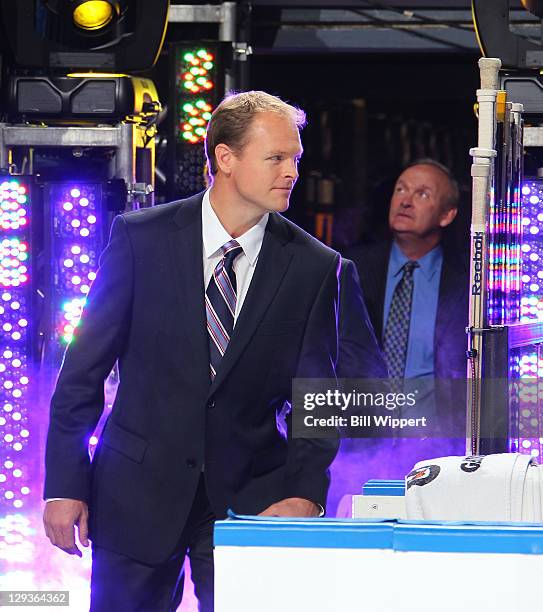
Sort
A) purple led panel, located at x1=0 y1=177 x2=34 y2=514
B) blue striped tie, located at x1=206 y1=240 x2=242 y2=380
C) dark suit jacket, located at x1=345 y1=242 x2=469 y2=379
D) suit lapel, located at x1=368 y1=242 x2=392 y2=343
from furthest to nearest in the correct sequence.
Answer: suit lapel, located at x1=368 y1=242 x2=392 y2=343 < dark suit jacket, located at x1=345 y1=242 x2=469 y2=379 < purple led panel, located at x1=0 y1=177 x2=34 y2=514 < blue striped tie, located at x1=206 y1=240 x2=242 y2=380

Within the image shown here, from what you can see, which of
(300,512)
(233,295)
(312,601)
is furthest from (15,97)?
(312,601)

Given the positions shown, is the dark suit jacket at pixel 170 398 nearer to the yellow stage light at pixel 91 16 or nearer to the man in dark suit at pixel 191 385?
the man in dark suit at pixel 191 385

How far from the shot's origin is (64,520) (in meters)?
3.29

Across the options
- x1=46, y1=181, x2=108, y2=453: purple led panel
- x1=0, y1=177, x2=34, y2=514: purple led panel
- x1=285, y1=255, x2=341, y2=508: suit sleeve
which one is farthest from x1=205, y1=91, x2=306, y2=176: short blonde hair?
x1=0, y1=177, x2=34, y2=514: purple led panel

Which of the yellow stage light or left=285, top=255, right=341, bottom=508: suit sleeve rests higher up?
the yellow stage light

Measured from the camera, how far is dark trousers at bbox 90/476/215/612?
11.1ft

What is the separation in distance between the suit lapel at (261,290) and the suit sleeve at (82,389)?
0.87 ft

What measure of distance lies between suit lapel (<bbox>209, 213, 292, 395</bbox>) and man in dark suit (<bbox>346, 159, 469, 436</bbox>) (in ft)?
7.59

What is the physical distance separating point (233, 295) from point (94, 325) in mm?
355

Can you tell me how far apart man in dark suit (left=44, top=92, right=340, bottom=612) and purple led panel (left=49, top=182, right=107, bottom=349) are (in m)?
1.66

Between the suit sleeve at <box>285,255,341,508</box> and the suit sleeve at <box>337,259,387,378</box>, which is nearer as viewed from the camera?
the suit sleeve at <box>285,255,341,508</box>

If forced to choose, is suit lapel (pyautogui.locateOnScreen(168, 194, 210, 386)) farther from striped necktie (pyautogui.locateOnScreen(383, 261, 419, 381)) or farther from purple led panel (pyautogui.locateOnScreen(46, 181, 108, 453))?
striped necktie (pyautogui.locateOnScreen(383, 261, 419, 381))

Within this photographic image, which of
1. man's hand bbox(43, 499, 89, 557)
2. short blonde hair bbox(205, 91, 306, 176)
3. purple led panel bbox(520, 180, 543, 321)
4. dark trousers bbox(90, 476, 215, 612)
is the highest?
short blonde hair bbox(205, 91, 306, 176)

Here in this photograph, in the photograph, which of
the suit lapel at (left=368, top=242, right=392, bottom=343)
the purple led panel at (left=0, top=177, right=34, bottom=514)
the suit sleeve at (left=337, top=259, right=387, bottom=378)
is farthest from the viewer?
the suit lapel at (left=368, top=242, right=392, bottom=343)
